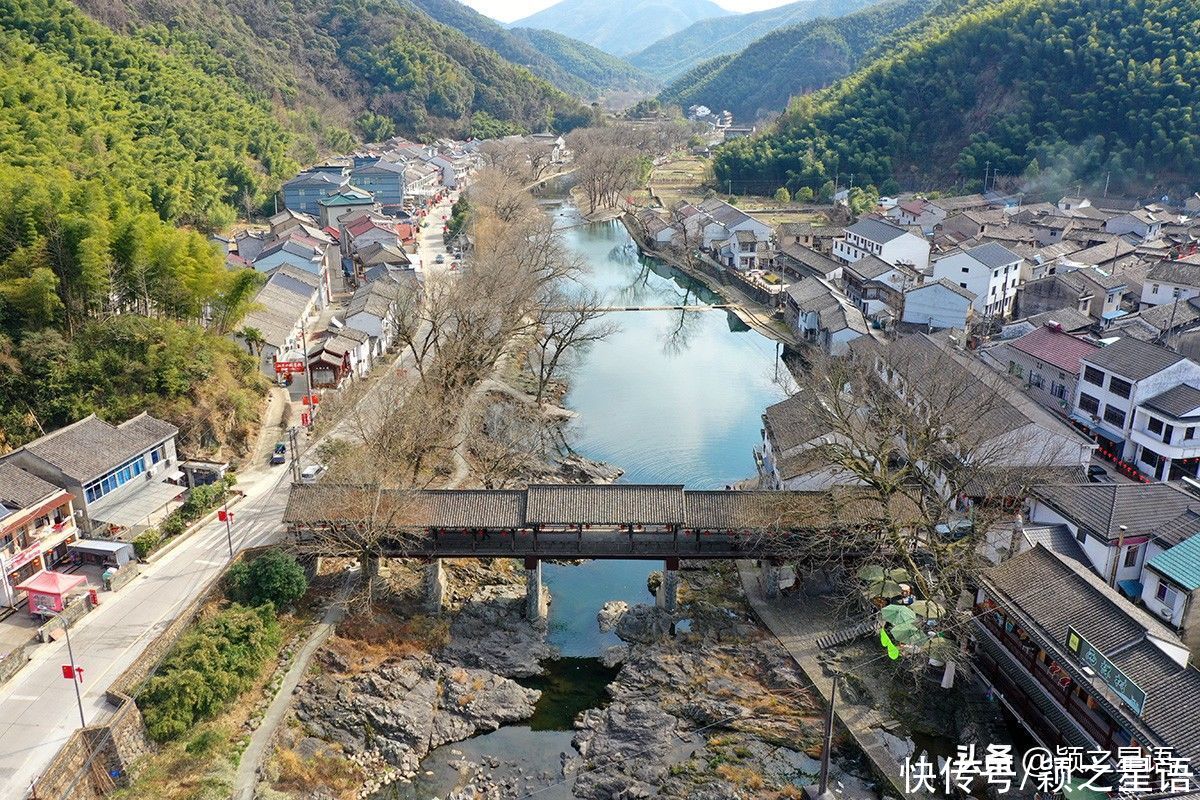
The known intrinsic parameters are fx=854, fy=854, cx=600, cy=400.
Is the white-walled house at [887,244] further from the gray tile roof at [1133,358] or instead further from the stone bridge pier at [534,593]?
the stone bridge pier at [534,593]

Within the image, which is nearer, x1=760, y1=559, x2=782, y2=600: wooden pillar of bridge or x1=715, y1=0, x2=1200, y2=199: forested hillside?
x1=760, y1=559, x2=782, y2=600: wooden pillar of bridge

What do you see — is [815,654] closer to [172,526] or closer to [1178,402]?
[1178,402]

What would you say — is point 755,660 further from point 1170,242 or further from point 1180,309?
point 1170,242

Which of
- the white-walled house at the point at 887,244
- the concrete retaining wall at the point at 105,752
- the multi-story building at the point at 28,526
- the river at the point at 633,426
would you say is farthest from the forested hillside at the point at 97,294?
the white-walled house at the point at 887,244

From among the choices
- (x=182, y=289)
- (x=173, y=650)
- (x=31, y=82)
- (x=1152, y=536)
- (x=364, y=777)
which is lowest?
(x=364, y=777)

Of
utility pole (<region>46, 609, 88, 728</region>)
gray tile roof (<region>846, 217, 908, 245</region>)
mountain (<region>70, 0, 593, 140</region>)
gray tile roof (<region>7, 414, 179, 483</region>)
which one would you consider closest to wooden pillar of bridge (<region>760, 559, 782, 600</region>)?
utility pole (<region>46, 609, 88, 728</region>)

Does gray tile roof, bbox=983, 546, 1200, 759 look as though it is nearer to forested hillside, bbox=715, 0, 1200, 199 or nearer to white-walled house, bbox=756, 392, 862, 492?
white-walled house, bbox=756, 392, 862, 492

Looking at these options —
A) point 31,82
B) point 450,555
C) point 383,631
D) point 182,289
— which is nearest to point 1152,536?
point 450,555
